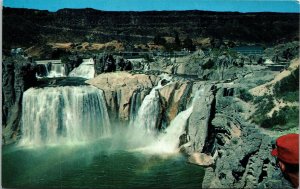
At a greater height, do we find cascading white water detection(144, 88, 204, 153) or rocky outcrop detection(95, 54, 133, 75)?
rocky outcrop detection(95, 54, 133, 75)

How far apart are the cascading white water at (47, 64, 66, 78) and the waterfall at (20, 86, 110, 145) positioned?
365 millimetres

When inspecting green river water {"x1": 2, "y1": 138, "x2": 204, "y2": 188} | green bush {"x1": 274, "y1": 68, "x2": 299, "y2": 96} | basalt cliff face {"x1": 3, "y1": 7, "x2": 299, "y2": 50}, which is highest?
basalt cliff face {"x1": 3, "y1": 7, "x2": 299, "y2": 50}

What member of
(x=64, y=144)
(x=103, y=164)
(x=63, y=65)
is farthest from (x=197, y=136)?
(x=63, y=65)

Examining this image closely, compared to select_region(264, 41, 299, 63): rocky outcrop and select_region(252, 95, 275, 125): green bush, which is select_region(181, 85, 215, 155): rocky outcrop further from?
select_region(264, 41, 299, 63): rocky outcrop

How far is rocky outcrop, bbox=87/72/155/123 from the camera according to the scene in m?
11.1

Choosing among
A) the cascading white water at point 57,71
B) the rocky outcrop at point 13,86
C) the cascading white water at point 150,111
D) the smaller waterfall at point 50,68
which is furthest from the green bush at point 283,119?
the rocky outcrop at point 13,86

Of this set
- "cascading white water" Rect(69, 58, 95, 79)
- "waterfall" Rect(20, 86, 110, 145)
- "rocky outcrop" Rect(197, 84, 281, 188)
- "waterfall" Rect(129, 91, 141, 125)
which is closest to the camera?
"rocky outcrop" Rect(197, 84, 281, 188)

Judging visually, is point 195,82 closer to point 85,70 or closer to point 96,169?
point 85,70

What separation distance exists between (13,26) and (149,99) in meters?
3.85

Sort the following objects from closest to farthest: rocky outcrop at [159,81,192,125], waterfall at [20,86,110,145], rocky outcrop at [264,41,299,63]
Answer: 1. rocky outcrop at [264,41,299,63]
2. waterfall at [20,86,110,145]
3. rocky outcrop at [159,81,192,125]

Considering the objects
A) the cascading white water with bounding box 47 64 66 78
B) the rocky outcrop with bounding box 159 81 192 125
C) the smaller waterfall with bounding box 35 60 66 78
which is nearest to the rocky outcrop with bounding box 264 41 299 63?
the rocky outcrop with bounding box 159 81 192 125

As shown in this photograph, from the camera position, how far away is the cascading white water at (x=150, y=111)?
36.3 feet

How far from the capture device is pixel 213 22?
9.19m

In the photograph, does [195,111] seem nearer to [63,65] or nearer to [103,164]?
[103,164]
